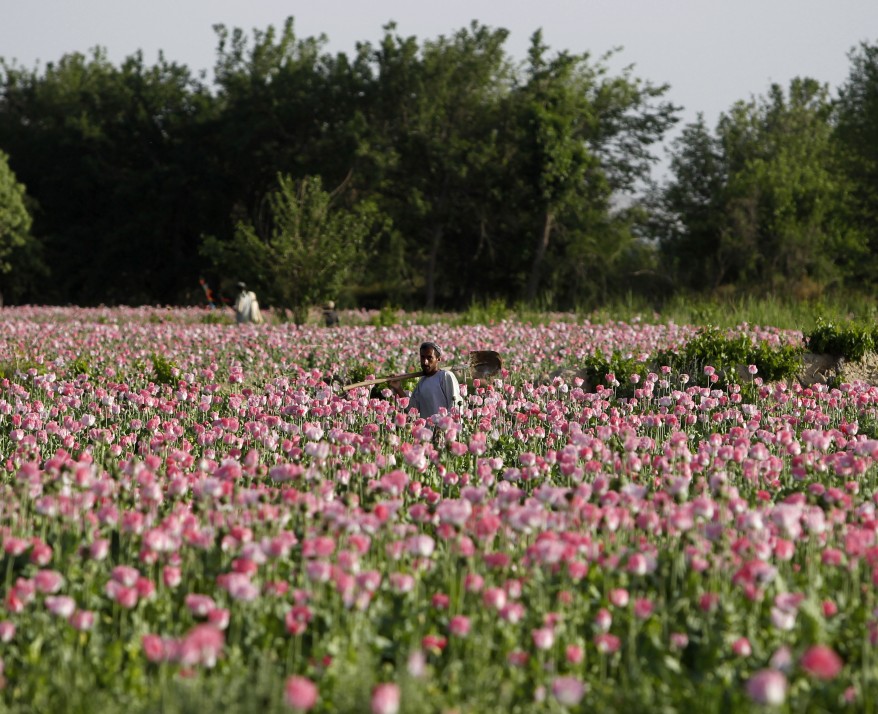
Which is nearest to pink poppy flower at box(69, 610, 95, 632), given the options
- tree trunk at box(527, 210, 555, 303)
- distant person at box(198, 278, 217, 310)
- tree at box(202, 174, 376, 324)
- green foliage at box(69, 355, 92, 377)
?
green foliage at box(69, 355, 92, 377)

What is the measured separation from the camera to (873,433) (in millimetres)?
8562

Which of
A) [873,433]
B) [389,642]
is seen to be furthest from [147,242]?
[389,642]

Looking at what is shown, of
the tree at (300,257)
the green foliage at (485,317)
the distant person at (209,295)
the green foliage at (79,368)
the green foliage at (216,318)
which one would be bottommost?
the green foliage at (79,368)

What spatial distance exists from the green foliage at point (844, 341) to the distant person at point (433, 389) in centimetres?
648

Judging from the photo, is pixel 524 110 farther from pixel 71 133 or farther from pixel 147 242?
pixel 71 133

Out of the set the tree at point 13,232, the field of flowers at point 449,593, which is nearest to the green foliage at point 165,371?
the field of flowers at point 449,593

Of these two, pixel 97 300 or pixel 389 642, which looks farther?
pixel 97 300

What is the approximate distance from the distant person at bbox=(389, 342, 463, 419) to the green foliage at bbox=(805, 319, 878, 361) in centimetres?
648

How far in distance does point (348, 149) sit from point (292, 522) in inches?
1565

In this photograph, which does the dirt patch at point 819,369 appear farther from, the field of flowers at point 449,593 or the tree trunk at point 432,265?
the tree trunk at point 432,265

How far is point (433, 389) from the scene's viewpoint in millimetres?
8805

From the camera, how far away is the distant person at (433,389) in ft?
28.4

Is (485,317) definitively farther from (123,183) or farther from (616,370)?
(123,183)

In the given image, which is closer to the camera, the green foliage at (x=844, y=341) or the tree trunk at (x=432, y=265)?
the green foliage at (x=844, y=341)
